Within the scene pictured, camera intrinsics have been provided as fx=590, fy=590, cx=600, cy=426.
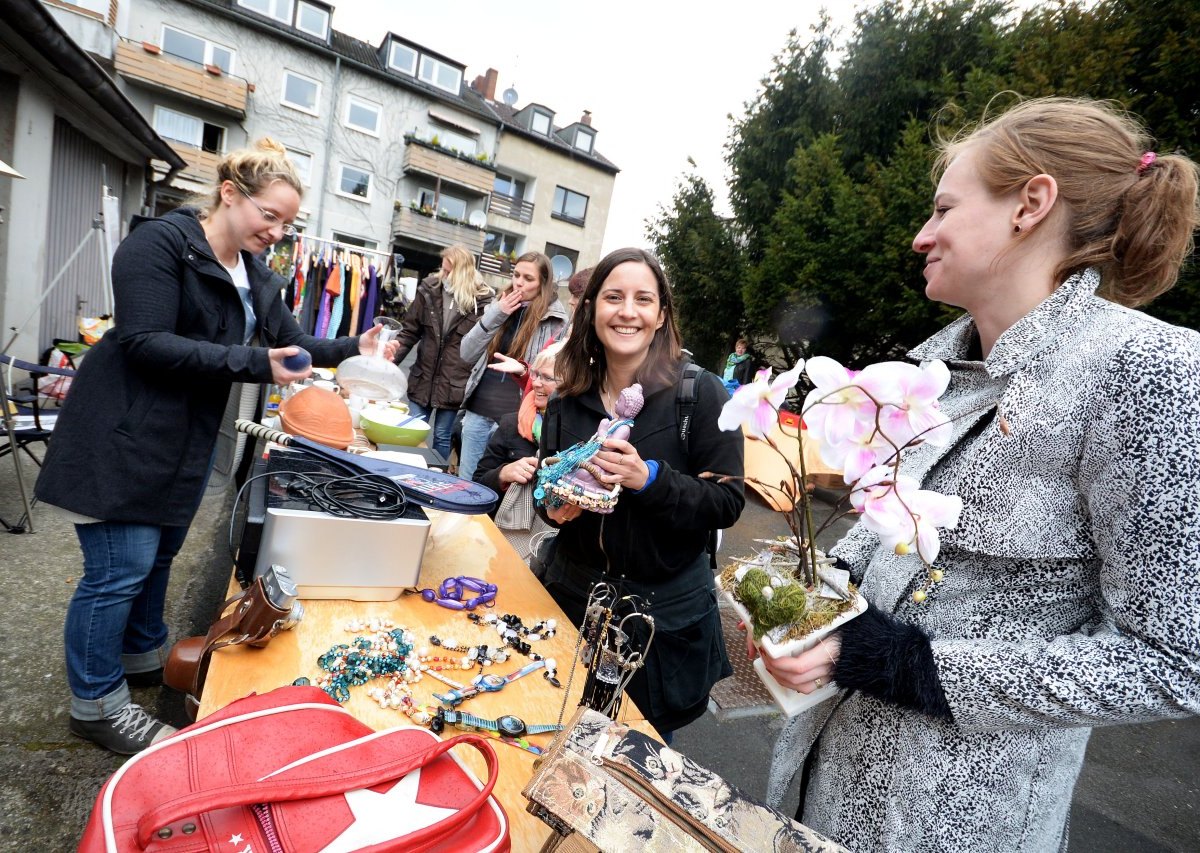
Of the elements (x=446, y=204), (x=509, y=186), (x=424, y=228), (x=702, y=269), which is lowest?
(x=702, y=269)

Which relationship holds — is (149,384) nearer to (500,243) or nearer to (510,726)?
(510,726)

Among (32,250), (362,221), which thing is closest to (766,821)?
(32,250)

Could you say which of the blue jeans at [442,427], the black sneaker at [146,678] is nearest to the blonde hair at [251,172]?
the black sneaker at [146,678]

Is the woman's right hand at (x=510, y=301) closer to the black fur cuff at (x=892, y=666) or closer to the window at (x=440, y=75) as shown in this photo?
the black fur cuff at (x=892, y=666)

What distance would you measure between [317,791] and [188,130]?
23.1m

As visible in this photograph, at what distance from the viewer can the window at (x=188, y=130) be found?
17.6 meters

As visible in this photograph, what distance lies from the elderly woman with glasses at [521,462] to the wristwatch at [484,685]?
1.74 feet

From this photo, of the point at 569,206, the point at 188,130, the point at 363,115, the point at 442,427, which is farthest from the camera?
the point at 569,206

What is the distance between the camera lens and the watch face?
125 cm

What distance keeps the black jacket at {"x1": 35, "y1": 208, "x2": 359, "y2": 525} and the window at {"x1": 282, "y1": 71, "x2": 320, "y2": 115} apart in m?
21.9

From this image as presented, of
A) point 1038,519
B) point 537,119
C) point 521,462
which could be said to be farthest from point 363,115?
point 1038,519

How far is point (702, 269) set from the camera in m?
12.9

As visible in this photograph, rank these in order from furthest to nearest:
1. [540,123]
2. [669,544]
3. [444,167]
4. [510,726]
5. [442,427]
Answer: [540,123]
[444,167]
[442,427]
[669,544]
[510,726]

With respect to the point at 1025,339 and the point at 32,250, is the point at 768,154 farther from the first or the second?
the point at 1025,339
